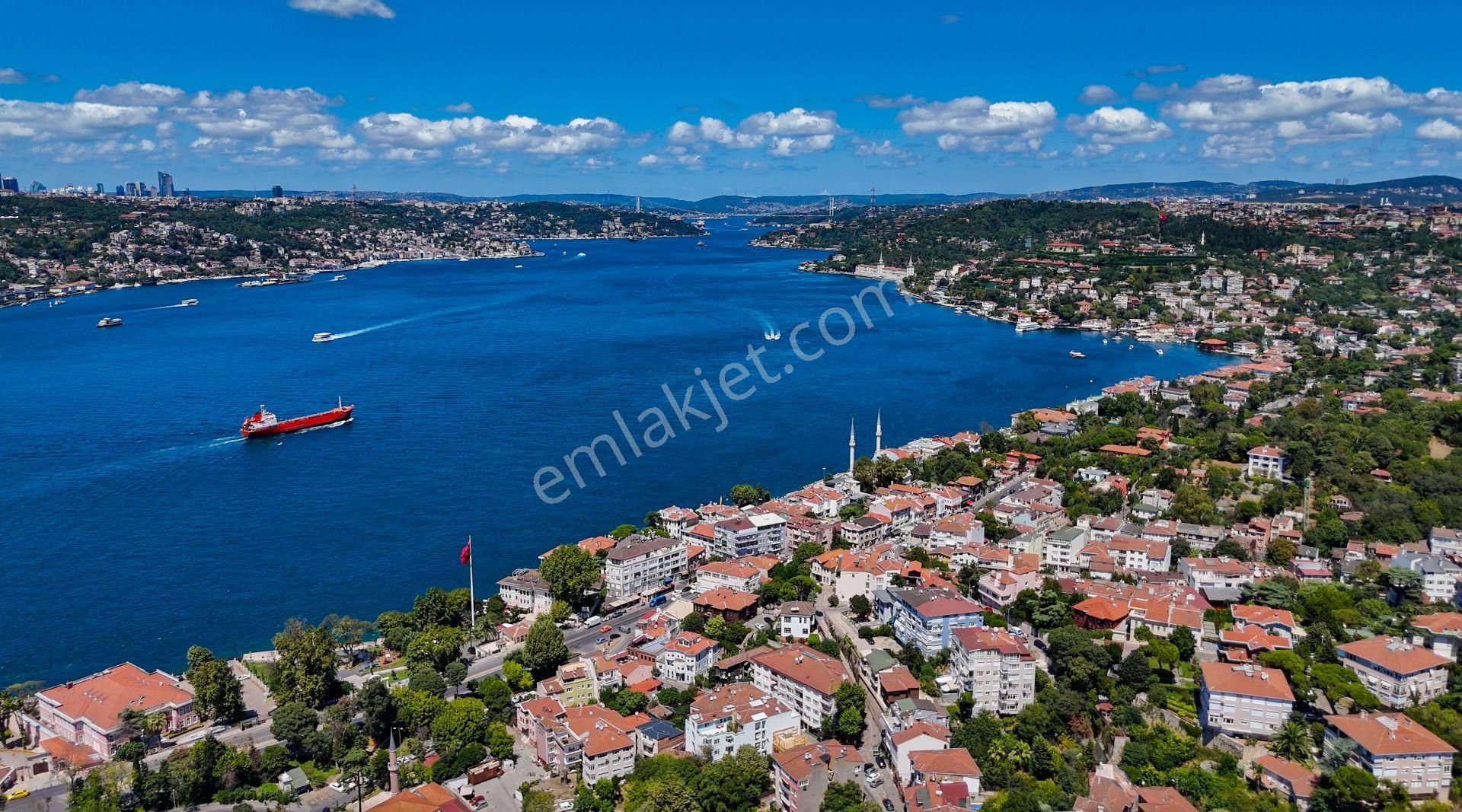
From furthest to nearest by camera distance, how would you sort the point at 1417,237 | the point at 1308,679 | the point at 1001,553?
the point at 1417,237 < the point at 1001,553 < the point at 1308,679

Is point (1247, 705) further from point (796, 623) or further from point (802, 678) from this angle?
point (796, 623)

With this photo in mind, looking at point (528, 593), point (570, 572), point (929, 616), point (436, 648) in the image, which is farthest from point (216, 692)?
point (929, 616)

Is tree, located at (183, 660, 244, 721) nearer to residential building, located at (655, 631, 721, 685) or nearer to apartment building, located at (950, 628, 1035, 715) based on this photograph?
residential building, located at (655, 631, 721, 685)

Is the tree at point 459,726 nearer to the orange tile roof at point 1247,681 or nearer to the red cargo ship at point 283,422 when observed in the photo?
the orange tile roof at point 1247,681

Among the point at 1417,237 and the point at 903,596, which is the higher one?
the point at 1417,237

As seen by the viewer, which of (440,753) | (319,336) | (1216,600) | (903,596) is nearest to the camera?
(440,753)

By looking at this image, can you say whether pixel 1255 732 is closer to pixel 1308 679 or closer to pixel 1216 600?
pixel 1308 679

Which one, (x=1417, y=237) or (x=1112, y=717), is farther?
(x=1417, y=237)

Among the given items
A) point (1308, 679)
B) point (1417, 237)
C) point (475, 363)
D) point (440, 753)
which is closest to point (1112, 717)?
point (1308, 679)
